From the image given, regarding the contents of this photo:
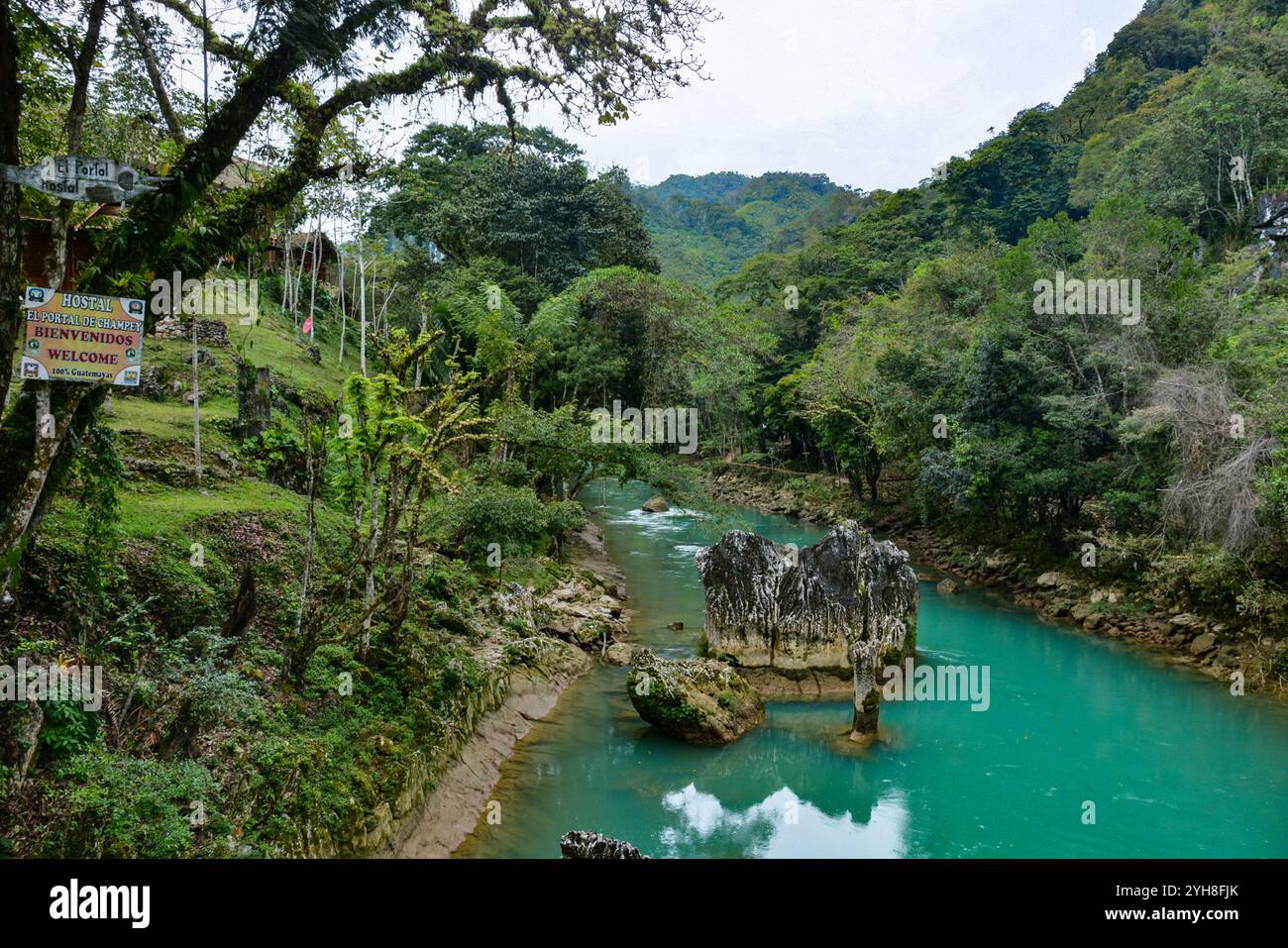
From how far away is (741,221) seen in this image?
80.6 m

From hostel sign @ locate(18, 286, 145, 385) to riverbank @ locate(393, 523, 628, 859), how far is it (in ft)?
16.0

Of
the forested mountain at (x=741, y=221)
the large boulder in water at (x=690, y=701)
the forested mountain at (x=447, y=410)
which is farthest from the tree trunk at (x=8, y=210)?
the forested mountain at (x=741, y=221)

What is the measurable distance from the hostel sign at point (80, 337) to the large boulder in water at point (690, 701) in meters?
8.16

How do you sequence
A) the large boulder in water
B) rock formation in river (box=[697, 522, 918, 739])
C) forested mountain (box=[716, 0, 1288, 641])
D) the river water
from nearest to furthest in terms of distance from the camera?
1. the river water
2. the large boulder in water
3. rock formation in river (box=[697, 522, 918, 739])
4. forested mountain (box=[716, 0, 1288, 641])

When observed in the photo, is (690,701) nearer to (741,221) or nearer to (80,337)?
(80,337)

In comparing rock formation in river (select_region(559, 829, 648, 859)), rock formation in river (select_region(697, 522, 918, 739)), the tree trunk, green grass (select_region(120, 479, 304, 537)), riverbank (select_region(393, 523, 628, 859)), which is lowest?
riverbank (select_region(393, 523, 628, 859))

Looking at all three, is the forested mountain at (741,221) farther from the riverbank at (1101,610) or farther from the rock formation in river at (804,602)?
the rock formation in river at (804,602)

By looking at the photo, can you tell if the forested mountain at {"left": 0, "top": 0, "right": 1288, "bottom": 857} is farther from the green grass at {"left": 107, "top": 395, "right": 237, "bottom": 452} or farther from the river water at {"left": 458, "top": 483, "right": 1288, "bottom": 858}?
the river water at {"left": 458, "top": 483, "right": 1288, "bottom": 858}

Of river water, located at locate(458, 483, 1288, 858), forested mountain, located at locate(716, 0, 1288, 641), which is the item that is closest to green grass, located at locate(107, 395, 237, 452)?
river water, located at locate(458, 483, 1288, 858)

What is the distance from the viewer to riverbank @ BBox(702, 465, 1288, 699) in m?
14.7

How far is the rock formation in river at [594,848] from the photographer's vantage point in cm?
668

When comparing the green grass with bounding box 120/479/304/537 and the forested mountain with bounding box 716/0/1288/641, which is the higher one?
the forested mountain with bounding box 716/0/1288/641
